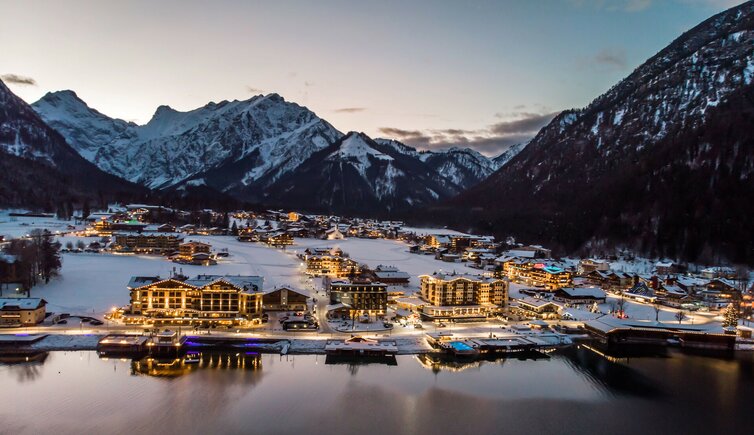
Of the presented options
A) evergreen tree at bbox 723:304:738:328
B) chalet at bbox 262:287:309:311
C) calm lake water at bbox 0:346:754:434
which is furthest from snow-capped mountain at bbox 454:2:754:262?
chalet at bbox 262:287:309:311

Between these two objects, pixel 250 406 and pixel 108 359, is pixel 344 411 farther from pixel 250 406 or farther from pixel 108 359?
pixel 108 359

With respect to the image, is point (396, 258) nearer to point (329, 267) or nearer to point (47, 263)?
point (329, 267)

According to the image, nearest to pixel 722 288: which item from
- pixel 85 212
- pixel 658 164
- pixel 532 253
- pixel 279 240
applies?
pixel 532 253

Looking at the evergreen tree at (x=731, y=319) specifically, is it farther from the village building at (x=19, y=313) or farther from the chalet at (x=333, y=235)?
the chalet at (x=333, y=235)

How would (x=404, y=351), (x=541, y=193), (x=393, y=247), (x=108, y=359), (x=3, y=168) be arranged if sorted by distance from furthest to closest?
(x=541, y=193), (x=3, y=168), (x=393, y=247), (x=404, y=351), (x=108, y=359)

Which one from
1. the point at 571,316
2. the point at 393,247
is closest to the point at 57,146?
the point at 393,247

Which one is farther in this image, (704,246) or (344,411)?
(704,246)
